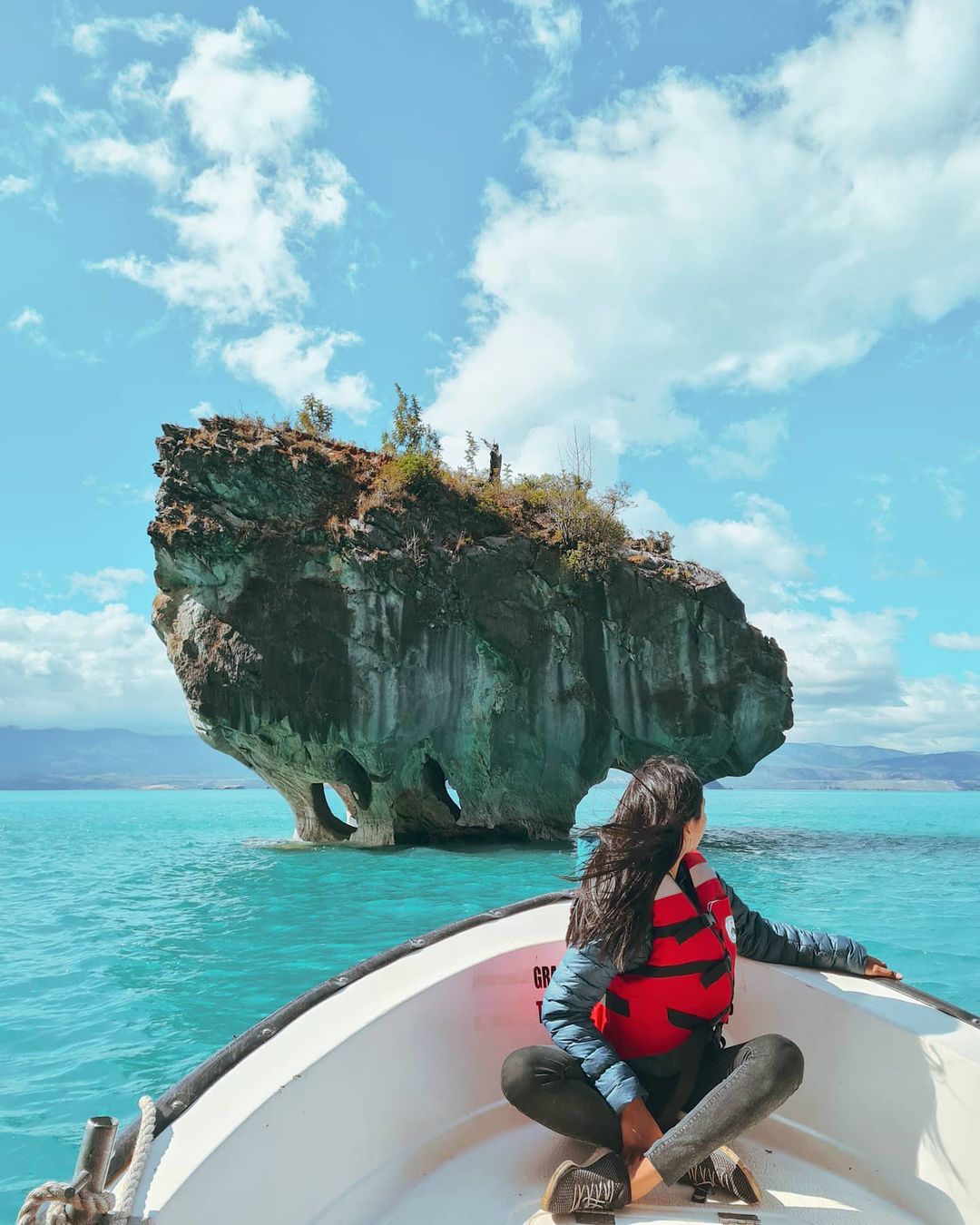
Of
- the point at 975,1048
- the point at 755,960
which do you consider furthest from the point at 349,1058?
the point at 975,1048

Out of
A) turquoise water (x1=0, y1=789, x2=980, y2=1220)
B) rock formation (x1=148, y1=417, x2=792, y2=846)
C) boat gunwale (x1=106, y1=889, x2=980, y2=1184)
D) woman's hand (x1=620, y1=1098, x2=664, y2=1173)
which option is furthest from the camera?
rock formation (x1=148, y1=417, x2=792, y2=846)

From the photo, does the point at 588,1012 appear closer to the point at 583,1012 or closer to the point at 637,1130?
the point at 583,1012

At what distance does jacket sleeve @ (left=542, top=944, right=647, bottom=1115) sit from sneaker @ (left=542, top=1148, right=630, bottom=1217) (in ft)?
0.65

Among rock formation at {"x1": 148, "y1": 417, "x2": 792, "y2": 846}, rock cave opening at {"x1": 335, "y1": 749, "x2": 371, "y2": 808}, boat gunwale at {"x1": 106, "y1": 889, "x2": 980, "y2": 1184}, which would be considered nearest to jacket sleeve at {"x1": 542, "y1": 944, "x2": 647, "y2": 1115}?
boat gunwale at {"x1": 106, "y1": 889, "x2": 980, "y2": 1184}

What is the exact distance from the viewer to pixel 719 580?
66.5ft

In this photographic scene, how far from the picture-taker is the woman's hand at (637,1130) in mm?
2373

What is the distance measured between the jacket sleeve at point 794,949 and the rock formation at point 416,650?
1490 cm

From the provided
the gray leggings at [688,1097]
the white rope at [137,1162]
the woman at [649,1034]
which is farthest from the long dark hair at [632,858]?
the white rope at [137,1162]

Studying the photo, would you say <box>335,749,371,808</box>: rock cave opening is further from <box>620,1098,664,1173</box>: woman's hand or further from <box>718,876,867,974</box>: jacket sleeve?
<box>620,1098,664,1173</box>: woman's hand

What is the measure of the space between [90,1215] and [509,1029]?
1746mm

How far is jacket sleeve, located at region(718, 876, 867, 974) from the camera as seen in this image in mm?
2994

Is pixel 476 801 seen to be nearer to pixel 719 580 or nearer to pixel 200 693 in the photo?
pixel 200 693

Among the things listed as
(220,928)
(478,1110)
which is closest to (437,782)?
(220,928)

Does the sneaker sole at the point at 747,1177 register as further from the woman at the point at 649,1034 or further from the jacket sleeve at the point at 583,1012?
the jacket sleeve at the point at 583,1012
